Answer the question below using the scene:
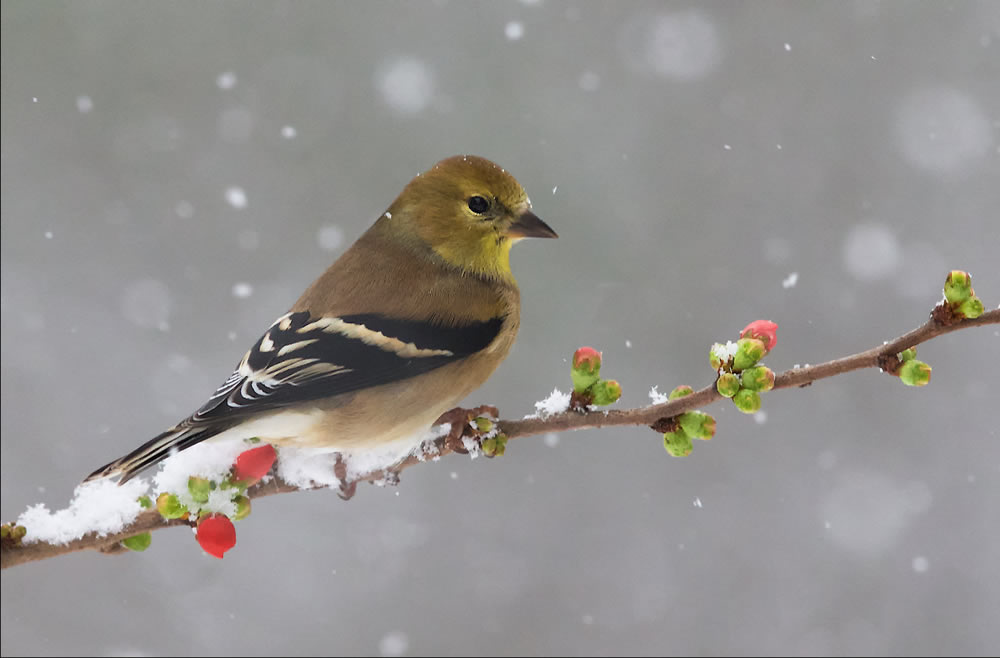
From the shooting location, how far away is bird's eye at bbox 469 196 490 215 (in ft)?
5.95

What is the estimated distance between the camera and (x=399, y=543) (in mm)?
4695

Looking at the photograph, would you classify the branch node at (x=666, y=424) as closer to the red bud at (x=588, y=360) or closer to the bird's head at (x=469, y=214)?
the red bud at (x=588, y=360)

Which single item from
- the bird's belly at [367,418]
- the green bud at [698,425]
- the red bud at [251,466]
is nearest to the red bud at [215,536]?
the red bud at [251,466]

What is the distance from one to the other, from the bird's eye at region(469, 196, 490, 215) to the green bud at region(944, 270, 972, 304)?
84 cm

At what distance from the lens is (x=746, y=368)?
1354 millimetres

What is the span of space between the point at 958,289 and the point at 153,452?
118cm

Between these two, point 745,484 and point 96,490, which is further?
point 745,484

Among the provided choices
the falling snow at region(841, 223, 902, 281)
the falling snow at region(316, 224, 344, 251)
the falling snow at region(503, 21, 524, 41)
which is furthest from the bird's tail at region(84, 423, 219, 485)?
the falling snow at region(841, 223, 902, 281)

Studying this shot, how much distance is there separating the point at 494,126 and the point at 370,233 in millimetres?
2352

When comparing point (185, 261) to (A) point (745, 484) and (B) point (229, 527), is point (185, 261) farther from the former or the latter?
(B) point (229, 527)

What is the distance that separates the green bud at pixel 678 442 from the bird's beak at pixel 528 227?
441 millimetres

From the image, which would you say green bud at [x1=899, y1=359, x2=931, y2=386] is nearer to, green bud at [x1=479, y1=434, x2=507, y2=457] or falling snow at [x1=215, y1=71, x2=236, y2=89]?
green bud at [x1=479, y1=434, x2=507, y2=457]

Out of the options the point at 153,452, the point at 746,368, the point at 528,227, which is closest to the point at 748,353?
the point at 746,368

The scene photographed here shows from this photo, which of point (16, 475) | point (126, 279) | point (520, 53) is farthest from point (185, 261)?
point (520, 53)
